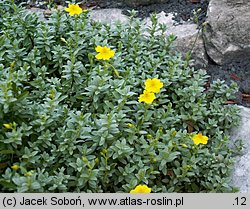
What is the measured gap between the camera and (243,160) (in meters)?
3.05

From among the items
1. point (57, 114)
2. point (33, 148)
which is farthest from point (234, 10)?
point (33, 148)

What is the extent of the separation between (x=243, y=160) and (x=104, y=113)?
2.94ft

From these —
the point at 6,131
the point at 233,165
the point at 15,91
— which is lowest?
the point at 233,165

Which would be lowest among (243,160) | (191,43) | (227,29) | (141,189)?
(243,160)

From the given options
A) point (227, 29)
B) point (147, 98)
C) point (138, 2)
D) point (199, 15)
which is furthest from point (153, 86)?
point (138, 2)

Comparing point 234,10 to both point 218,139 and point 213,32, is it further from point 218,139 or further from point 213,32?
point 218,139

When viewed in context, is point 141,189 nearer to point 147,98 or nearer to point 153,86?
point 147,98

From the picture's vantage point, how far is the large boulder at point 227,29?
3.65 m

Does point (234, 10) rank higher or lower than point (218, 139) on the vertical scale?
higher

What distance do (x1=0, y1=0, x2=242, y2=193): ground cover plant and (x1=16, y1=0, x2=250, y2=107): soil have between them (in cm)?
16

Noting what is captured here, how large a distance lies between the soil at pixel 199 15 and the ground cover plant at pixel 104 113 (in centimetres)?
16

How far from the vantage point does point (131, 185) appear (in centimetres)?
268

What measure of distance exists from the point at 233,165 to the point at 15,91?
1358mm

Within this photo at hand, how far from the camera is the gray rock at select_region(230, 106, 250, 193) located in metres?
2.95
